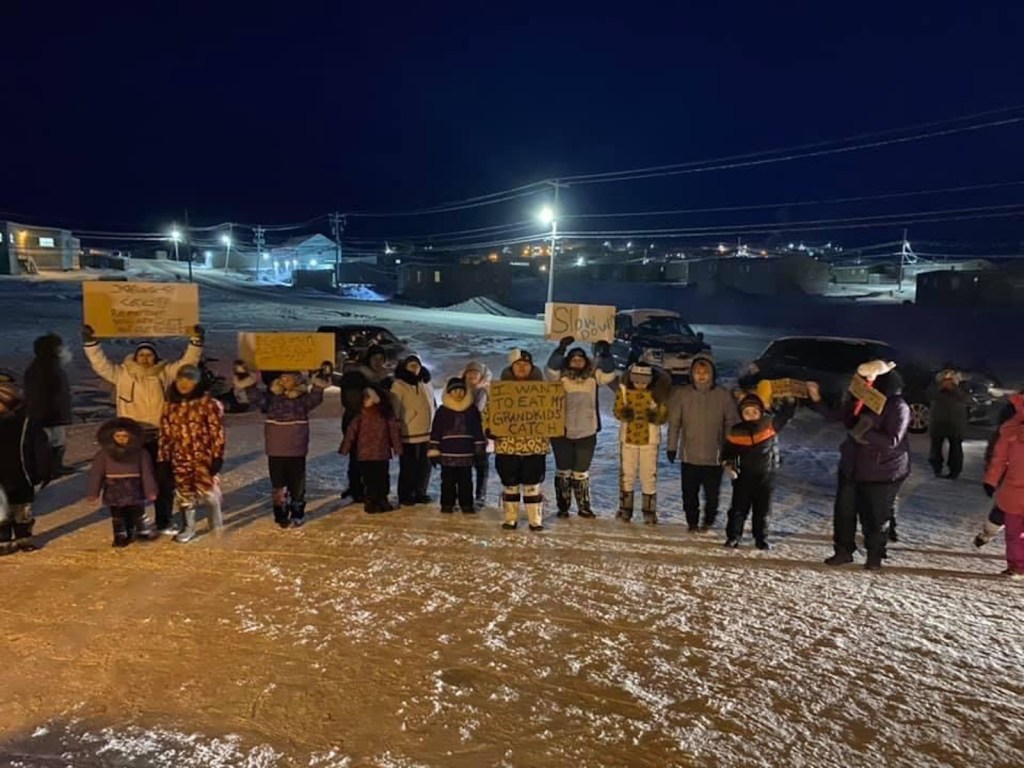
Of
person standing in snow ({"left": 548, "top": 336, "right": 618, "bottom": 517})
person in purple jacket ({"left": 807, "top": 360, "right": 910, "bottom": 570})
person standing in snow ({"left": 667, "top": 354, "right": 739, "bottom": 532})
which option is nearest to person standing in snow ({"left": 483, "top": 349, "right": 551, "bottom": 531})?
person standing in snow ({"left": 548, "top": 336, "right": 618, "bottom": 517})

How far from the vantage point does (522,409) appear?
6898 mm

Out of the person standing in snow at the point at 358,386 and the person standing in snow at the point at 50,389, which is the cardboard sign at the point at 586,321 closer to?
the person standing in snow at the point at 358,386

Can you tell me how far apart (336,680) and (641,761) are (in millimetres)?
1724

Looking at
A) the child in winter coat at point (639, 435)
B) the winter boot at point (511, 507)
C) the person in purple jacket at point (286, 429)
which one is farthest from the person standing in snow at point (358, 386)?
the child in winter coat at point (639, 435)

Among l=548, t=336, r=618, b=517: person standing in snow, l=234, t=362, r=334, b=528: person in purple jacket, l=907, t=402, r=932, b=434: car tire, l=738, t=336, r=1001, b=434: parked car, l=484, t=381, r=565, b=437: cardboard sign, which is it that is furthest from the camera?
l=738, t=336, r=1001, b=434: parked car

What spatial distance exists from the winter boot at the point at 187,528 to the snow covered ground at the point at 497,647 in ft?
0.60

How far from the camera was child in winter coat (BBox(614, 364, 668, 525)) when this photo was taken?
7.06 metres

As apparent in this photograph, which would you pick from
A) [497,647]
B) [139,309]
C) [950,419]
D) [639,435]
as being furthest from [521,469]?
[950,419]

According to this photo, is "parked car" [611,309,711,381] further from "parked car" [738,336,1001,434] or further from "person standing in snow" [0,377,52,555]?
"person standing in snow" [0,377,52,555]

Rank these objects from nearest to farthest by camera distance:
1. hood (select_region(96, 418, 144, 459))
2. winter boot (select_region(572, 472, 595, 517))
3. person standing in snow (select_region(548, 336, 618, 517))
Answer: hood (select_region(96, 418, 144, 459))
person standing in snow (select_region(548, 336, 618, 517))
winter boot (select_region(572, 472, 595, 517))

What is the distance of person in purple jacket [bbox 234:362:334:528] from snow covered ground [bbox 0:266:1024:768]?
A: 12.9 inches

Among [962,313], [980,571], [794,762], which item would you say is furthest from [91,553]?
[962,313]

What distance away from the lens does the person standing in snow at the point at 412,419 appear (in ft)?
24.6

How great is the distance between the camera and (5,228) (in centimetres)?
5359
